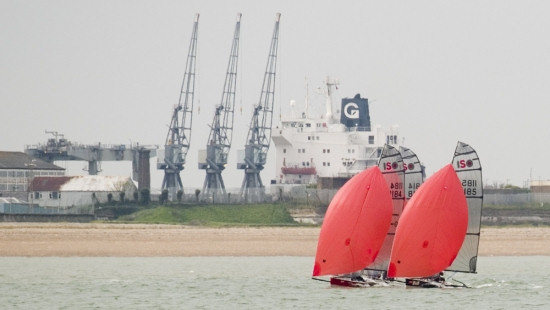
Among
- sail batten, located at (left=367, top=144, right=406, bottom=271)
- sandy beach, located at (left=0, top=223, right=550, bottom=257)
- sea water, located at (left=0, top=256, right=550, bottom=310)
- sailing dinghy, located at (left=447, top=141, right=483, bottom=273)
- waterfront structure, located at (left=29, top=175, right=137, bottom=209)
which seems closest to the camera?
sea water, located at (left=0, top=256, right=550, bottom=310)

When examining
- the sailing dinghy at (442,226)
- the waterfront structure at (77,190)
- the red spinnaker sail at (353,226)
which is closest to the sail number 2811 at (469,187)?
the sailing dinghy at (442,226)

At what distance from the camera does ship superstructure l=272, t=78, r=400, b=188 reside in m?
113

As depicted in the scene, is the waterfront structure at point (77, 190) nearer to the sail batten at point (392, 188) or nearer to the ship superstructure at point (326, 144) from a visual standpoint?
the ship superstructure at point (326, 144)

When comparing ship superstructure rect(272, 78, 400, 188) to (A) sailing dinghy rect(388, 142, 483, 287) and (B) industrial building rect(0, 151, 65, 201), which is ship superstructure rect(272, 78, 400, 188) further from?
(A) sailing dinghy rect(388, 142, 483, 287)

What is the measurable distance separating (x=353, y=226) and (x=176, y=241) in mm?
25024

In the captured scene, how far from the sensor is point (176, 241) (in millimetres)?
70562

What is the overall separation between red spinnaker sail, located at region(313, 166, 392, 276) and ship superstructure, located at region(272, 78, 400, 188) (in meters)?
64.1

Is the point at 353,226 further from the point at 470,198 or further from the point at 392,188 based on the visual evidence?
the point at 470,198

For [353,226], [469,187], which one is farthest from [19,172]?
[469,187]

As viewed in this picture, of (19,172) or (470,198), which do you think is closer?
(470,198)

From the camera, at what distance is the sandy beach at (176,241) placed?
217 ft

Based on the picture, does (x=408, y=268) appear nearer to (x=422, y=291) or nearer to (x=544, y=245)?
(x=422, y=291)

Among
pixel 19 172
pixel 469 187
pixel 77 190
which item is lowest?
pixel 469 187

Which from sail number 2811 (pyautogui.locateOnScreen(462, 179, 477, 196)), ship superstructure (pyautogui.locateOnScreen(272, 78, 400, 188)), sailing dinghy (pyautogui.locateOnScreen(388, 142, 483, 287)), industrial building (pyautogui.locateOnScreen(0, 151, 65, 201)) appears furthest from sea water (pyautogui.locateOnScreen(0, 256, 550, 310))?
ship superstructure (pyautogui.locateOnScreen(272, 78, 400, 188))
